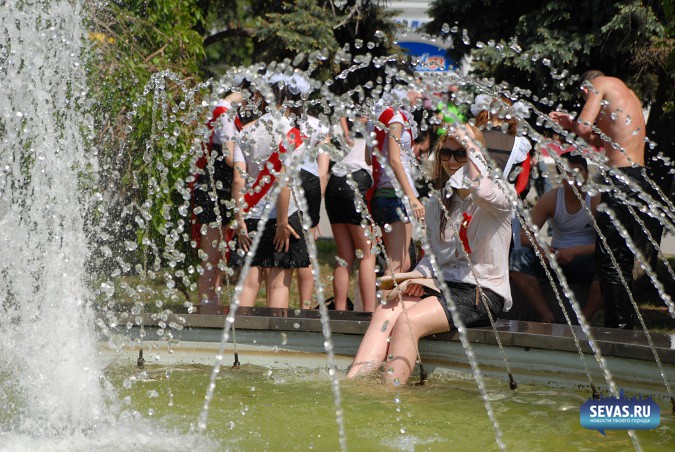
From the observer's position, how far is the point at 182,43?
25.3 feet

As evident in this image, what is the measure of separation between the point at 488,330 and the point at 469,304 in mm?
150

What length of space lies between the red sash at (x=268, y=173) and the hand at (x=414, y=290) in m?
1.20

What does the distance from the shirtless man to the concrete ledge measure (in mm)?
1116

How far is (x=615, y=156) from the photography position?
5660 mm

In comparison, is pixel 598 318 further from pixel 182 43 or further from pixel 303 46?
pixel 303 46

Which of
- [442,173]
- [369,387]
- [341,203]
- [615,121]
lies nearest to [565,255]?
[615,121]

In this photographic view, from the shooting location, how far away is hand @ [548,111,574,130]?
5748 mm

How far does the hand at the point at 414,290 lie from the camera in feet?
15.0

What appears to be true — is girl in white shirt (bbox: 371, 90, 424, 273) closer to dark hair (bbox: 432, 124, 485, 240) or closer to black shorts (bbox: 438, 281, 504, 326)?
dark hair (bbox: 432, 124, 485, 240)

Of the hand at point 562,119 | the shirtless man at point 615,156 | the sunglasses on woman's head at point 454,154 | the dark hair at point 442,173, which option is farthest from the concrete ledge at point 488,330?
the hand at point 562,119

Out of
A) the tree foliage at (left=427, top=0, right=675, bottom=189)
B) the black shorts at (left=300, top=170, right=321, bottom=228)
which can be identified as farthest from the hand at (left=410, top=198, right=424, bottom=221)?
the tree foliage at (left=427, top=0, right=675, bottom=189)

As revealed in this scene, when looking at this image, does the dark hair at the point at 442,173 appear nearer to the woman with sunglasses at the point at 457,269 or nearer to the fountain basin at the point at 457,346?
the woman with sunglasses at the point at 457,269

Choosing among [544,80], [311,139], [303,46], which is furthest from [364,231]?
[303,46]
